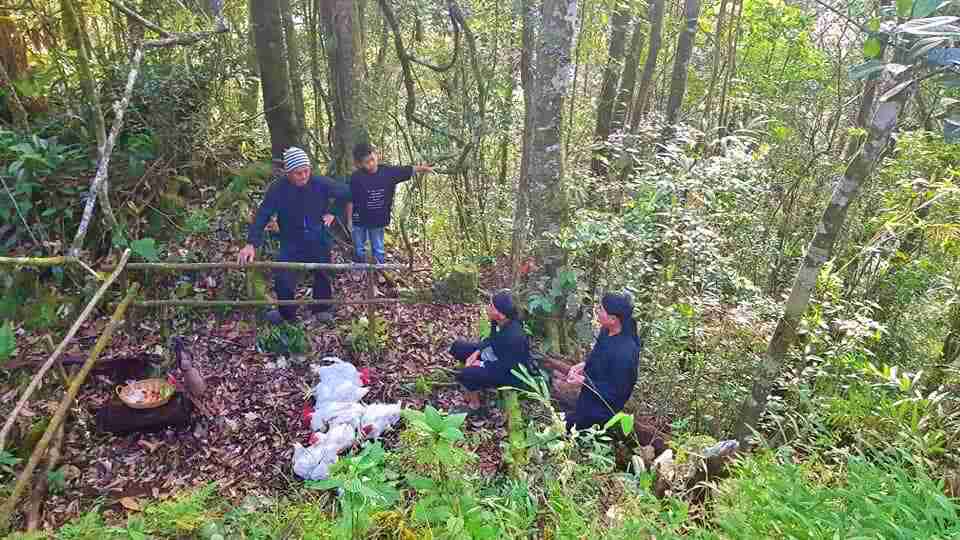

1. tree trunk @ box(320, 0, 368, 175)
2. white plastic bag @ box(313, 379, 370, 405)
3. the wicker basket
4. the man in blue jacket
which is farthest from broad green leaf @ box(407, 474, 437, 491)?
tree trunk @ box(320, 0, 368, 175)

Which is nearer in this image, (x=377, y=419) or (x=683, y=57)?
(x=377, y=419)

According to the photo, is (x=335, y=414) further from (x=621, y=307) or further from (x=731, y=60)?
(x=731, y=60)

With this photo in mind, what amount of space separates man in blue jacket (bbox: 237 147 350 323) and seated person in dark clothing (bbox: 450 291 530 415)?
220 centimetres

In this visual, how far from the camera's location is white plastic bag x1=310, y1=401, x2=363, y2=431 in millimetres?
4855

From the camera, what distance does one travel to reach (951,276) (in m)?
6.36

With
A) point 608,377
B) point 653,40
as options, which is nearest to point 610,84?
point 653,40

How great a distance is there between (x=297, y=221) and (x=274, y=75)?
235 centimetres

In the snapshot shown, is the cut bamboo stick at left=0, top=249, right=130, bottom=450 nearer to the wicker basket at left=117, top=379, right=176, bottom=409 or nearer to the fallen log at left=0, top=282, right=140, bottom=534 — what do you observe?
the fallen log at left=0, top=282, right=140, bottom=534

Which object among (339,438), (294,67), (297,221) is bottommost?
(339,438)

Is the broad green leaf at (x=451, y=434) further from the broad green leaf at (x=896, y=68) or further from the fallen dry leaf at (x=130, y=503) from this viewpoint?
the fallen dry leaf at (x=130, y=503)

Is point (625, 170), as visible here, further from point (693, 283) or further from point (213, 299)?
point (213, 299)

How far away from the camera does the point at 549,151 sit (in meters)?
5.61

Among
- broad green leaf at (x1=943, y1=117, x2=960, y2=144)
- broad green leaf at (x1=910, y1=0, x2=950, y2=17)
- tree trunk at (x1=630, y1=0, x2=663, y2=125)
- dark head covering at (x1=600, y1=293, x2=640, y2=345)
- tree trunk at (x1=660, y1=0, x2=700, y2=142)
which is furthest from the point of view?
tree trunk at (x1=630, y1=0, x2=663, y2=125)

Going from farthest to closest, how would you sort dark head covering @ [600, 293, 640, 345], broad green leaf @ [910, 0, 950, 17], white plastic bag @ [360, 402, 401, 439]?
1. white plastic bag @ [360, 402, 401, 439]
2. dark head covering @ [600, 293, 640, 345]
3. broad green leaf @ [910, 0, 950, 17]
